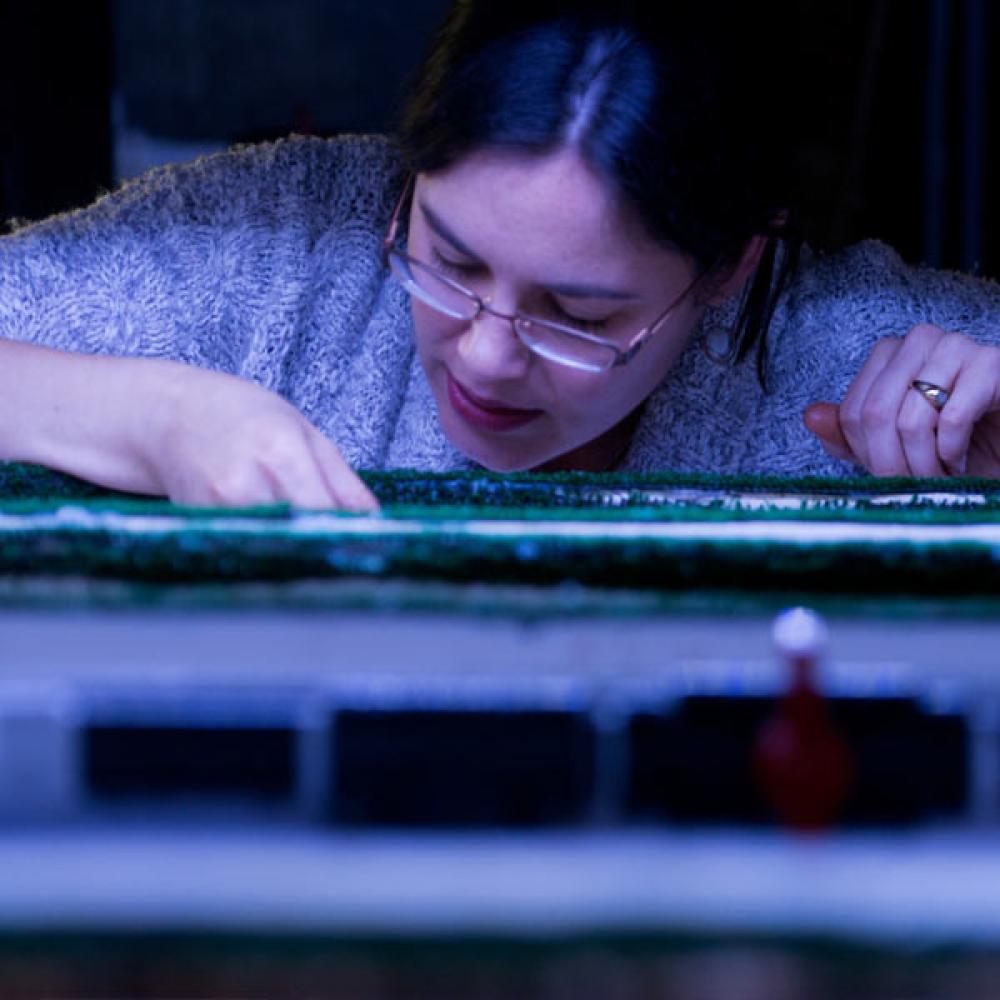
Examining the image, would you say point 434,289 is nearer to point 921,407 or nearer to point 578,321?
point 578,321

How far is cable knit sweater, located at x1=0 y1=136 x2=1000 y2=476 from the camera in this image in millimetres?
1154

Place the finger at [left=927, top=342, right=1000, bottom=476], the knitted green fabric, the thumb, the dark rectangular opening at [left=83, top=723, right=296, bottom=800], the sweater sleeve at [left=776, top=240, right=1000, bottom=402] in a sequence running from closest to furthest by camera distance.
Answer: the dark rectangular opening at [left=83, top=723, right=296, bottom=800] → the knitted green fabric → the finger at [left=927, top=342, right=1000, bottom=476] → the thumb → the sweater sleeve at [left=776, top=240, right=1000, bottom=402]

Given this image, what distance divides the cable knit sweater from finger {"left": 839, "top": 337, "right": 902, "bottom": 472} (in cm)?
14

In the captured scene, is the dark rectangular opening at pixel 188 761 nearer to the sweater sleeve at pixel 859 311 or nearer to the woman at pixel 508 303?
the woman at pixel 508 303

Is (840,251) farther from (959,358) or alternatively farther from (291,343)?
(291,343)

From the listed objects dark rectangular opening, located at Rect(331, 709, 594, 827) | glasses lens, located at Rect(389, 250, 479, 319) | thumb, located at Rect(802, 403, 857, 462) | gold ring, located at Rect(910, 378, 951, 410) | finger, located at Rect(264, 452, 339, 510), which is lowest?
thumb, located at Rect(802, 403, 857, 462)

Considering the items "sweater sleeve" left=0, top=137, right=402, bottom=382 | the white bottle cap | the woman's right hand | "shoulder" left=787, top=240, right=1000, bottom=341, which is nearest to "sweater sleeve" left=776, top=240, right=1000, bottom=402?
Result: "shoulder" left=787, top=240, right=1000, bottom=341

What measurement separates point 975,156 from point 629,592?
2.12 meters

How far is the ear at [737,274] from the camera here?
1.04 metres

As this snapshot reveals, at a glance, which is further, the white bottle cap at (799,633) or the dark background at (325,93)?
the dark background at (325,93)

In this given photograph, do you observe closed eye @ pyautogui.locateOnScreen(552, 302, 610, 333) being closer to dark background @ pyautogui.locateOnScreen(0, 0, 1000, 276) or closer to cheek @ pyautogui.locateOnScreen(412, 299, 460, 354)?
cheek @ pyautogui.locateOnScreen(412, 299, 460, 354)

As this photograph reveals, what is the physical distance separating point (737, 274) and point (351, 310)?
39 centimetres

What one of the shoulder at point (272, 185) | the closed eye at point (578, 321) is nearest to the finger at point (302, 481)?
the closed eye at point (578, 321)

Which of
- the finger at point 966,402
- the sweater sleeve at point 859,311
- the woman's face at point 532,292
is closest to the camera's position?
the woman's face at point 532,292
